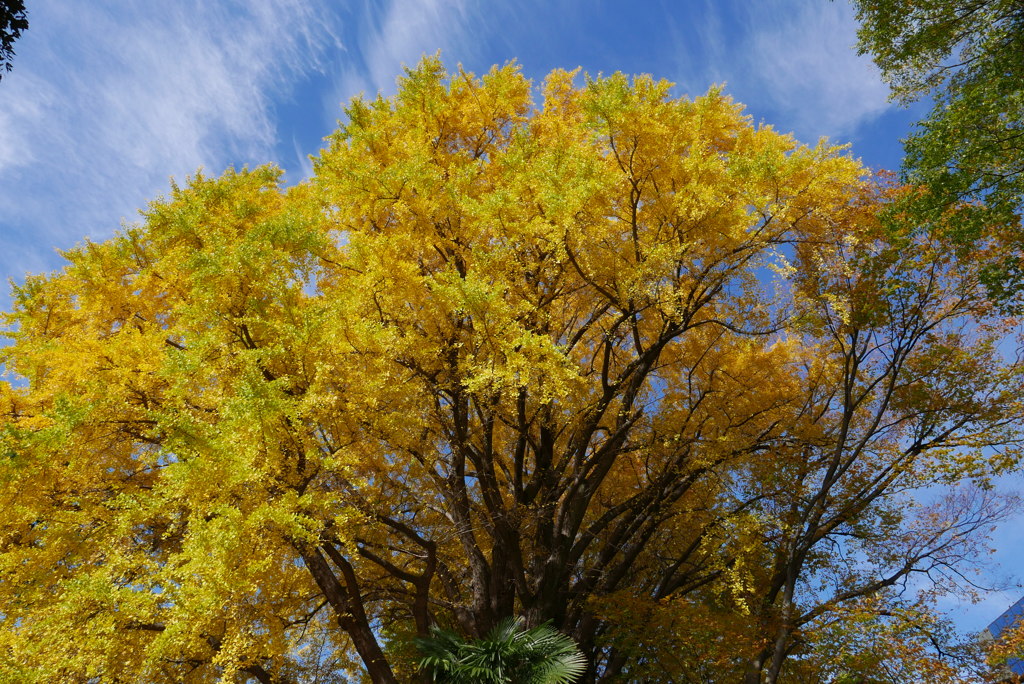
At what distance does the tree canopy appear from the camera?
641 cm

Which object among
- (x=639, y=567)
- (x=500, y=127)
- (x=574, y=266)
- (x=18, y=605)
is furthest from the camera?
(x=639, y=567)

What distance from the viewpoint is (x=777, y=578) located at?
1064 cm

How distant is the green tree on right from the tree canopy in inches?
32.9

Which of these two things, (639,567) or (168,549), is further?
(639,567)

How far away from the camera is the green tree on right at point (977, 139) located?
7562 mm

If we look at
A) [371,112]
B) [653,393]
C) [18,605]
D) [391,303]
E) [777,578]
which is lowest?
[18,605]

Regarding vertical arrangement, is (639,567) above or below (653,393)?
below

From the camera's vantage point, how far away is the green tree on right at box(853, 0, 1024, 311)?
756 cm

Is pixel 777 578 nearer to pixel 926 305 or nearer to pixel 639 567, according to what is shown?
pixel 639 567

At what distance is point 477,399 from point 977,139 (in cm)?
706

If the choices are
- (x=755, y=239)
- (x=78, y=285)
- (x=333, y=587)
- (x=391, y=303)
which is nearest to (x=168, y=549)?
(x=333, y=587)

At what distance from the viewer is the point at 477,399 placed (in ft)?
26.3

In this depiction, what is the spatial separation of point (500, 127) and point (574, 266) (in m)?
4.03

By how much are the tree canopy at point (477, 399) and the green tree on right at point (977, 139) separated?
2.74ft
